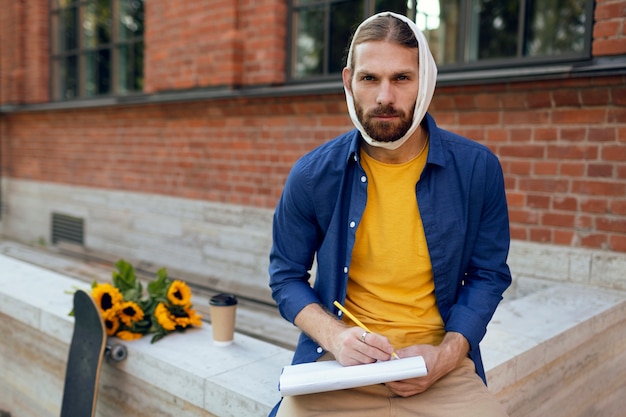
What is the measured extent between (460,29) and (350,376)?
11.2ft

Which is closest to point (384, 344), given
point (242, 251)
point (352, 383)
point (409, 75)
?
point (352, 383)

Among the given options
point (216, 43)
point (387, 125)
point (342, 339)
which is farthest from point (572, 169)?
point (216, 43)

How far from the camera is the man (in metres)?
1.81

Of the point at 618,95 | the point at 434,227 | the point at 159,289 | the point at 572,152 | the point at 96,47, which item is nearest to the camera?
the point at 434,227

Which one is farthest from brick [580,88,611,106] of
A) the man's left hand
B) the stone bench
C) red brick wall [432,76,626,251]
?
the man's left hand

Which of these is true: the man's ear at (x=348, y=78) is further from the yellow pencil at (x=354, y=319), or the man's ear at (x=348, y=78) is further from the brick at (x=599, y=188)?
the brick at (x=599, y=188)

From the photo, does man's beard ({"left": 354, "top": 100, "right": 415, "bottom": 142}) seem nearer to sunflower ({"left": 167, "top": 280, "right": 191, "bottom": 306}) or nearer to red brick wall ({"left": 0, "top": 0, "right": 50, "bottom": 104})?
sunflower ({"left": 167, "top": 280, "right": 191, "bottom": 306})

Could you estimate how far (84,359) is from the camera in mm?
3010

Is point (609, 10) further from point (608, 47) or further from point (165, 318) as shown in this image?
point (165, 318)

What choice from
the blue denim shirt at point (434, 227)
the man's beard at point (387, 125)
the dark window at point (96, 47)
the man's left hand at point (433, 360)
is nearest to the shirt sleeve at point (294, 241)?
the blue denim shirt at point (434, 227)

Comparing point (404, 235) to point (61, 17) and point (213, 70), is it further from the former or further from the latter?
point (61, 17)

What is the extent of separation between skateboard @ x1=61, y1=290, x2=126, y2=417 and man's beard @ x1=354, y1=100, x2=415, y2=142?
1782mm

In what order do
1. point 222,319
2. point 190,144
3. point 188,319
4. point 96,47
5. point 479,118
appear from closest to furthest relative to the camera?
point 222,319 < point 188,319 < point 479,118 < point 190,144 < point 96,47

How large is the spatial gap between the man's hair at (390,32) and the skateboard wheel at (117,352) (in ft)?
6.31
